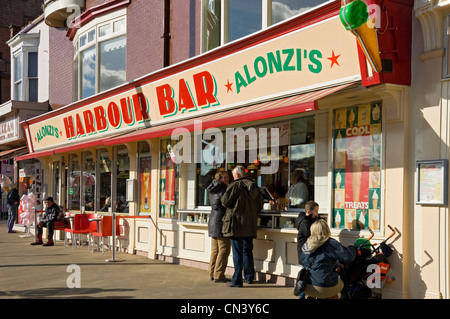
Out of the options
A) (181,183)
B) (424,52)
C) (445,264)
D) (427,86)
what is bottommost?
(445,264)

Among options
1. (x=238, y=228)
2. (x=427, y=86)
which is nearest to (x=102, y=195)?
(x=238, y=228)

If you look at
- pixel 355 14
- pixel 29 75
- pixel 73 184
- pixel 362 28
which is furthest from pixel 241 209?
pixel 29 75

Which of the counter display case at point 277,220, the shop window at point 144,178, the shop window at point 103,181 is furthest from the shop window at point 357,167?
the shop window at point 103,181

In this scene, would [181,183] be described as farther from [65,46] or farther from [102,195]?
[65,46]

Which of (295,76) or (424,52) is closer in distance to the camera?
(424,52)

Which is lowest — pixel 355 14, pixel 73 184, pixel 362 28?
pixel 73 184

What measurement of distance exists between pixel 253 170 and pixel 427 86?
149 inches

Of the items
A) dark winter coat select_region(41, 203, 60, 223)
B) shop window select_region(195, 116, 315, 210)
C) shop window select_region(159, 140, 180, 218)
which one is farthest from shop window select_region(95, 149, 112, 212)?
shop window select_region(195, 116, 315, 210)

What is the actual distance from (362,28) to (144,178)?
7.61 metres

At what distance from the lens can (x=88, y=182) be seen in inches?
616

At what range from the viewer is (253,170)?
32.1 ft

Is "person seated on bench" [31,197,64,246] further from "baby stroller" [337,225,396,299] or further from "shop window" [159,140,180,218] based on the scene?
"baby stroller" [337,225,396,299]

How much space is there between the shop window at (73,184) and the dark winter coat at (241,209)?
886cm

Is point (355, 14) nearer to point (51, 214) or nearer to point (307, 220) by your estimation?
point (307, 220)
